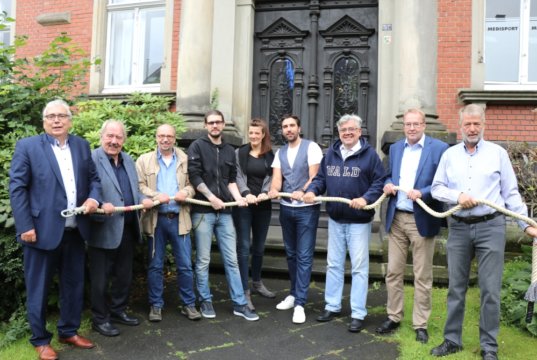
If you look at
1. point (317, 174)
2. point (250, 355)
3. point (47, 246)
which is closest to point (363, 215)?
point (317, 174)

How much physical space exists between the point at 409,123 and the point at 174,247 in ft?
7.74

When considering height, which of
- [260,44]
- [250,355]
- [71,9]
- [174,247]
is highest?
[71,9]

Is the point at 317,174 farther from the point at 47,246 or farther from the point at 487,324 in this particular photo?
the point at 47,246

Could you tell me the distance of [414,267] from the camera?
164 inches

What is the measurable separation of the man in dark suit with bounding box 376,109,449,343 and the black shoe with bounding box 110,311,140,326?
216cm

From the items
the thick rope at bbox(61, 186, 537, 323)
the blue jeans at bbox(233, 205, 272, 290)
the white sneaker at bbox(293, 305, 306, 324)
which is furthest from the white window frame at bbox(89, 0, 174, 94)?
the white sneaker at bbox(293, 305, 306, 324)

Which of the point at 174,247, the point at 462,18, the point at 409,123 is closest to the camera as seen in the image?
the point at 409,123

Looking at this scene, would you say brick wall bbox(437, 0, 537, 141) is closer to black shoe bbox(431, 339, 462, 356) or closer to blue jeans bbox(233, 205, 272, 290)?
blue jeans bbox(233, 205, 272, 290)

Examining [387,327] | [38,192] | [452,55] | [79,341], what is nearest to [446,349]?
[387,327]

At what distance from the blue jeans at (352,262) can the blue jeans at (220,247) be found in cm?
86

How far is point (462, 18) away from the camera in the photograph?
7.42 meters

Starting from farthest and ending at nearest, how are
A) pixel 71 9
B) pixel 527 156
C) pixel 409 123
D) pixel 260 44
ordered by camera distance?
1. pixel 71 9
2. pixel 260 44
3. pixel 527 156
4. pixel 409 123

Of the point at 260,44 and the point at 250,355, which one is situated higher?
the point at 260,44

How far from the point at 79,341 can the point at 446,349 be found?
9.43ft
